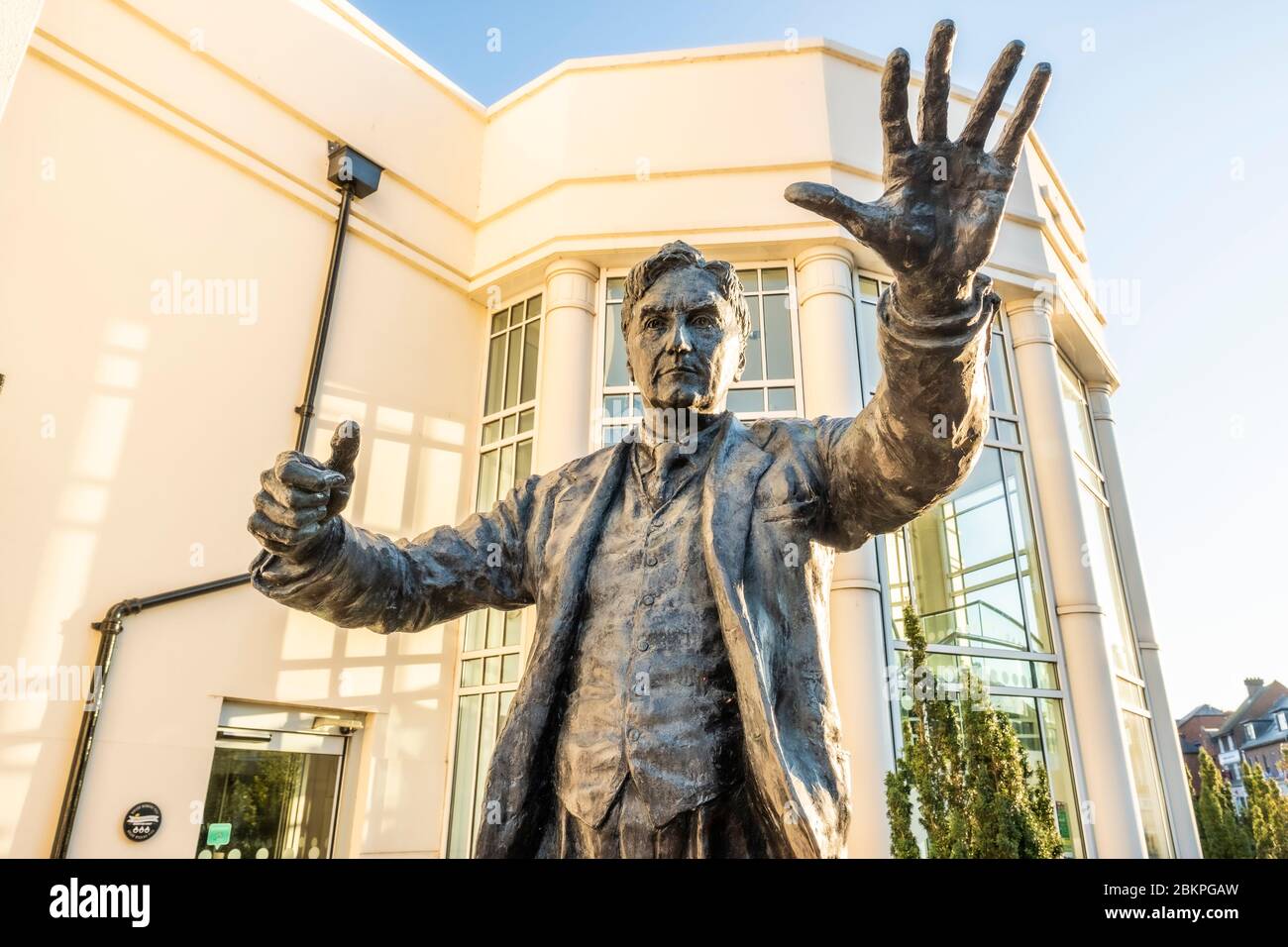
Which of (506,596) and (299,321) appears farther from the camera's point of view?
(299,321)

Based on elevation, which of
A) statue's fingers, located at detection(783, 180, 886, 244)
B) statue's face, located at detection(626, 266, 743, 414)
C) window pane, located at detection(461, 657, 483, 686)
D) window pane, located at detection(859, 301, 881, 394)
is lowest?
statue's fingers, located at detection(783, 180, 886, 244)

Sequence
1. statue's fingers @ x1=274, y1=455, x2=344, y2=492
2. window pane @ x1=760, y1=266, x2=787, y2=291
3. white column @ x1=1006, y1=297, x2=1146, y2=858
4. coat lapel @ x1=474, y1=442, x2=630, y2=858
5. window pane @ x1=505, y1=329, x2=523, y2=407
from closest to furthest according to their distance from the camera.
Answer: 1. statue's fingers @ x1=274, y1=455, x2=344, y2=492
2. coat lapel @ x1=474, y1=442, x2=630, y2=858
3. white column @ x1=1006, y1=297, x2=1146, y2=858
4. window pane @ x1=760, y1=266, x2=787, y2=291
5. window pane @ x1=505, y1=329, x2=523, y2=407

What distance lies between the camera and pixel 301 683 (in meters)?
9.38

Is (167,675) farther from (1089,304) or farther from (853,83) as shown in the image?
(1089,304)

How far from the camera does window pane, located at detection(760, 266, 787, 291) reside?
36.8ft

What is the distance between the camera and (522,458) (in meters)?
11.6

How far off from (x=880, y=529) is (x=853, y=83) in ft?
36.4

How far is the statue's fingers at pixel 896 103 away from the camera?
5.36 ft

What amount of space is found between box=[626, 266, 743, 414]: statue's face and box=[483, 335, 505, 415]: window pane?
33.2 ft

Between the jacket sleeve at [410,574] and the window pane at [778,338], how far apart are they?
878 cm

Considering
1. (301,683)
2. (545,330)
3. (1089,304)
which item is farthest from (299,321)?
(1089,304)

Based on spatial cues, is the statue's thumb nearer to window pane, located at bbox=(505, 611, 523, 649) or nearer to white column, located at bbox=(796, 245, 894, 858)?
white column, located at bbox=(796, 245, 894, 858)

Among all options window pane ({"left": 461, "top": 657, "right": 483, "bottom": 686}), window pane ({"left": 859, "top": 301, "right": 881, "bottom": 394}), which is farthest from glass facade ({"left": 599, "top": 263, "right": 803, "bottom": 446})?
window pane ({"left": 461, "top": 657, "right": 483, "bottom": 686})

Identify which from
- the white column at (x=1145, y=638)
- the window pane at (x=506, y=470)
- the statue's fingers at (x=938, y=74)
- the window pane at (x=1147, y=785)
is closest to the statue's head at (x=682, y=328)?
the statue's fingers at (x=938, y=74)
